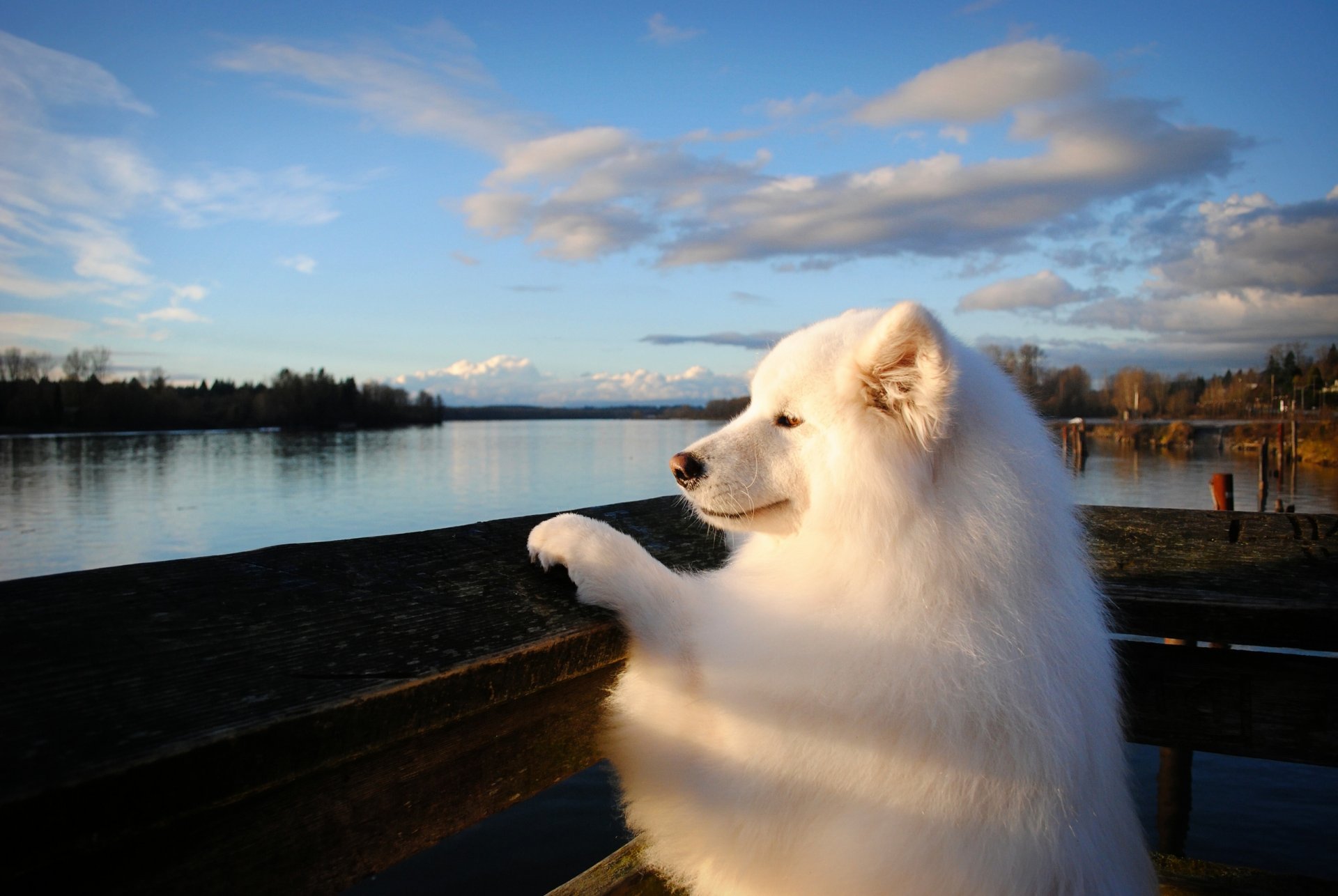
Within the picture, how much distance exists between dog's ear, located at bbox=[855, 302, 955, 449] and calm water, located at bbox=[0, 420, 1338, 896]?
4.75 metres

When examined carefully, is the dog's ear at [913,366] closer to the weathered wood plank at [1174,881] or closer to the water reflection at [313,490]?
the weathered wood plank at [1174,881]

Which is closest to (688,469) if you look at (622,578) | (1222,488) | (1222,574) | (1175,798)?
(622,578)

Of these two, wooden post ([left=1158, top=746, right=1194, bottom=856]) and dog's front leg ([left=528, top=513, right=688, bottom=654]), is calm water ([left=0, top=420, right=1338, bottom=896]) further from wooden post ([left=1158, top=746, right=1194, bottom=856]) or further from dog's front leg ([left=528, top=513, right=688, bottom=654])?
dog's front leg ([left=528, top=513, right=688, bottom=654])

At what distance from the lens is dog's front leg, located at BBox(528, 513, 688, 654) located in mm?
1762

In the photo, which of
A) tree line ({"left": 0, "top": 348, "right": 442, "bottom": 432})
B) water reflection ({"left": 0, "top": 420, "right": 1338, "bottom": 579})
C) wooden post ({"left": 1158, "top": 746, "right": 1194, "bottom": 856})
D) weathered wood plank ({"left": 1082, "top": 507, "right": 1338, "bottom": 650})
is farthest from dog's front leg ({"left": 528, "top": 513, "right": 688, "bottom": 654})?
tree line ({"left": 0, "top": 348, "right": 442, "bottom": 432})

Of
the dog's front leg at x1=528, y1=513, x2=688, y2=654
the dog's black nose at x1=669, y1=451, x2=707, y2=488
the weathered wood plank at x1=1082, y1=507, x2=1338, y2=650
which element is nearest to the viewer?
the dog's front leg at x1=528, y1=513, x2=688, y2=654

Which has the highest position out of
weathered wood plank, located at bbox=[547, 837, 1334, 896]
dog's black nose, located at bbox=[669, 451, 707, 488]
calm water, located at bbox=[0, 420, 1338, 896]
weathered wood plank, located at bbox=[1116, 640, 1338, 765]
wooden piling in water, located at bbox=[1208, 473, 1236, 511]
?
dog's black nose, located at bbox=[669, 451, 707, 488]

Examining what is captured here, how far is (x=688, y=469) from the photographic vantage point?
2256 mm

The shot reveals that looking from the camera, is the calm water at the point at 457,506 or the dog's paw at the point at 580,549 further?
the calm water at the point at 457,506

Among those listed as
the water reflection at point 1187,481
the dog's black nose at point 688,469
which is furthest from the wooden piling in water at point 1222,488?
the dog's black nose at point 688,469

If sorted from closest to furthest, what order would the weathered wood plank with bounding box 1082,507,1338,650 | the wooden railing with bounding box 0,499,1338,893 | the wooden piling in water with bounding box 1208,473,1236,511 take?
the wooden railing with bounding box 0,499,1338,893 → the weathered wood plank with bounding box 1082,507,1338,650 → the wooden piling in water with bounding box 1208,473,1236,511

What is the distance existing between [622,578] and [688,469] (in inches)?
22.2

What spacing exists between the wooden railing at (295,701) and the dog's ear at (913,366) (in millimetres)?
996

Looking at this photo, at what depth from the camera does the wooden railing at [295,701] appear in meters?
0.89
